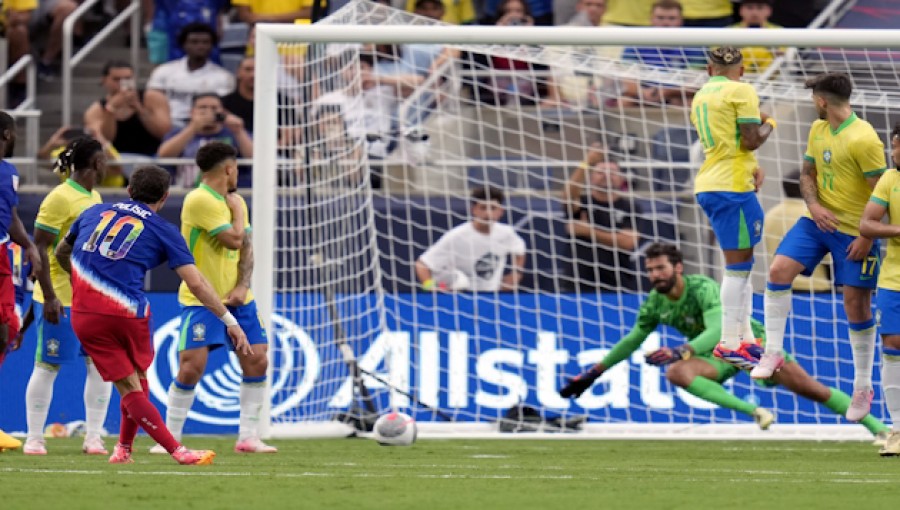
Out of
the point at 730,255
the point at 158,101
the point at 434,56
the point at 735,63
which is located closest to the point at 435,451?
the point at 730,255

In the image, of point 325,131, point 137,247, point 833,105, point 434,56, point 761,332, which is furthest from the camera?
point 434,56

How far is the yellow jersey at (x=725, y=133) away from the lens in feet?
31.1

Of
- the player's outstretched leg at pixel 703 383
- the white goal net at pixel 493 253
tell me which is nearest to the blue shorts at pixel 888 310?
the player's outstretched leg at pixel 703 383

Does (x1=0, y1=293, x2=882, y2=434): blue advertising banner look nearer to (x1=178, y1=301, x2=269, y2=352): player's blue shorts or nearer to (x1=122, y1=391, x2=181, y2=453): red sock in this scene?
(x1=178, y1=301, x2=269, y2=352): player's blue shorts

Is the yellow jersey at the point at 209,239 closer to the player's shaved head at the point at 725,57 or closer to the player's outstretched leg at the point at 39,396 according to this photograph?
the player's outstretched leg at the point at 39,396

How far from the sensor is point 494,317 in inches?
491

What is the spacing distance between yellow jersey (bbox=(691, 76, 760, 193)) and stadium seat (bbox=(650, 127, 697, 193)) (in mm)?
3879

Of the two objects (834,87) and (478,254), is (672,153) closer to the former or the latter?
(478,254)

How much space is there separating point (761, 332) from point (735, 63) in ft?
Result: 7.96

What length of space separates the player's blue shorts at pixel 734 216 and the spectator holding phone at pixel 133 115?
737 cm

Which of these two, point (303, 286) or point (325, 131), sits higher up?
point (325, 131)

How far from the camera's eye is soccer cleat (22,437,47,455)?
9.48 meters

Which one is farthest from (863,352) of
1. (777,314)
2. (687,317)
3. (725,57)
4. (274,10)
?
(274,10)

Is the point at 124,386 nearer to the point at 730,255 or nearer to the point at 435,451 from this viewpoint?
the point at 435,451
